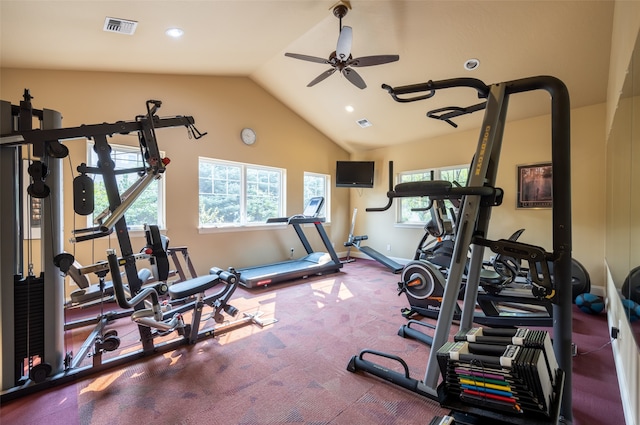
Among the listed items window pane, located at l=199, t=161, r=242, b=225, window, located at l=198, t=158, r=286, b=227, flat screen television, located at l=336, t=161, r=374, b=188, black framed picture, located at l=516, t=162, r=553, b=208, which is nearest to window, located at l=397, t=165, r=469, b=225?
flat screen television, located at l=336, t=161, r=374, b=188

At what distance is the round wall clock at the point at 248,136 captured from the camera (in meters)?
5.07

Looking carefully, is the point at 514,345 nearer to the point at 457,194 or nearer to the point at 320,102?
the point at 457,194

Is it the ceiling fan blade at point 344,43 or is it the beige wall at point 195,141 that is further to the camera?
the beige wall at point 195,141

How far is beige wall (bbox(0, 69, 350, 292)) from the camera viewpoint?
3.46m

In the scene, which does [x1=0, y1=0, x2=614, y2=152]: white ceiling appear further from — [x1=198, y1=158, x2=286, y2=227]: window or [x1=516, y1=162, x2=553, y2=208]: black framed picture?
[x1=198, y1=158, x2=286, y2=227]: window

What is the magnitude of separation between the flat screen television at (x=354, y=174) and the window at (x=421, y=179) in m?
0.69

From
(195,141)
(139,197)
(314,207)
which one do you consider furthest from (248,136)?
(139,197)

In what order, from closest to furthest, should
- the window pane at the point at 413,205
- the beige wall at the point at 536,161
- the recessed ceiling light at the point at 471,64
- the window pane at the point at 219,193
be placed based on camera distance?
the recessed ceiling light at the point at 471,64
the beige wall at the point at 536,161
the window pane at the point at 219,193
the window pane at the point at 413,205

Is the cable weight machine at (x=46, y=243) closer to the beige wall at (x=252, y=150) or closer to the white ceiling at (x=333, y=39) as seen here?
the white ceiling at (x=333, y=39)

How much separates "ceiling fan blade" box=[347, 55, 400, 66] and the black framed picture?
9.86 feet

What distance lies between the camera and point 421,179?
19.8 feet

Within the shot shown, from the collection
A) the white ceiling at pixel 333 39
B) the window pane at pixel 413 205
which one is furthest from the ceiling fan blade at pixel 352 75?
the window pane at pixel 413 205

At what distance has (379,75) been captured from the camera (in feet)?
13.9

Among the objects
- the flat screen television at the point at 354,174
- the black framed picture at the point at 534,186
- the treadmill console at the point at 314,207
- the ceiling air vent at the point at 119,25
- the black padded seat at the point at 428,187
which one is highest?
the ceiling air vent at the point at 119,25
